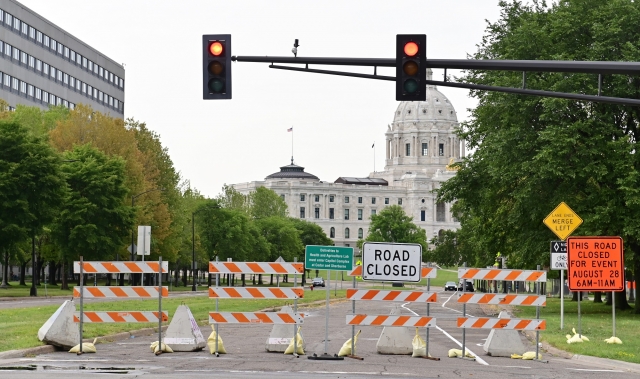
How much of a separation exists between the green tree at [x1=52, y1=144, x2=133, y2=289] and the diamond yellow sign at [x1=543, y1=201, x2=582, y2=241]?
138ft

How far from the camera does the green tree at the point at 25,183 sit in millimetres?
56219

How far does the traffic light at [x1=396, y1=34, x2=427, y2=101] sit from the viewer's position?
17.8m

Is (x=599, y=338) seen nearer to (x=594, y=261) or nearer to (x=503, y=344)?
(x=594, y=261)

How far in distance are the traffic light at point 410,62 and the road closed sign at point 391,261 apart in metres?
3.17

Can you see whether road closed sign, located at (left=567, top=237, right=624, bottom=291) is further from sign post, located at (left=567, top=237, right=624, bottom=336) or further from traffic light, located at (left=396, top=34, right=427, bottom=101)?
traffic light, located at (left=396, top=34, right=427, bottom=101)

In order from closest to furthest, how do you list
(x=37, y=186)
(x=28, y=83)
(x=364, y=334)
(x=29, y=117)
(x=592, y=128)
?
(x=364, y=334), (x=592, y=128), (x=37, y=186), (x=29, y=117), (x=28, y=83)

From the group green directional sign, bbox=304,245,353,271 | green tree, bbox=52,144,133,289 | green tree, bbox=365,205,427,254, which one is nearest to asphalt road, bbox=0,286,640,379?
green directional sign, bbox=304,245,353,271

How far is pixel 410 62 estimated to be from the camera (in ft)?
58.3

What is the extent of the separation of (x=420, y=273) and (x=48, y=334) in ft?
21.5

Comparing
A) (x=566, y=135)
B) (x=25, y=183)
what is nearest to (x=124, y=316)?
(x=566, y=135)

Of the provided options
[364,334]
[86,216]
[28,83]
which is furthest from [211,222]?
[364,334]

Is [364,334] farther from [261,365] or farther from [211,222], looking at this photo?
[211,222]

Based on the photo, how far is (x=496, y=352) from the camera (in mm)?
20094

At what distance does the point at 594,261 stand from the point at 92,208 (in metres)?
47.3
